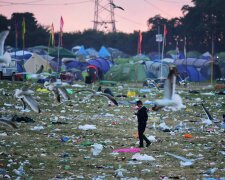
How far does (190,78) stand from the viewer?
51031mm

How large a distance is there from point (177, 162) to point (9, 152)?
3457mm

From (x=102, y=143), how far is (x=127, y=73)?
32.2 meters

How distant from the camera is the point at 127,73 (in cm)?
4759

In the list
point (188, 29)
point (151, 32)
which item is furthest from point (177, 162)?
point (151, 32)

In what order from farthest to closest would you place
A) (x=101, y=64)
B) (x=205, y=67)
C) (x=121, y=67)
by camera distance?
(x=205, y=67) → (x=101, y=64) → (x=121, y=67)

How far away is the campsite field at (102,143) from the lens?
1182cm

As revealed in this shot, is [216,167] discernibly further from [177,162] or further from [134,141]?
[134,141]

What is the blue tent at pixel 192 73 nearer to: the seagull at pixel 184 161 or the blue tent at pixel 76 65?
the blue tent at pixel 76 65

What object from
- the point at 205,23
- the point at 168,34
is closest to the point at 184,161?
the point at 205,23

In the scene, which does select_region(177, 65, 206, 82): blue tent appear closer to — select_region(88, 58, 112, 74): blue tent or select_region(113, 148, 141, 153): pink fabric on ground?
select_region(88, 58, 112, 74): blue tent

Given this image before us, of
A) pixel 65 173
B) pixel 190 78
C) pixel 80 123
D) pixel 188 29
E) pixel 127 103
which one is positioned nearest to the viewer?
pixel 65 173

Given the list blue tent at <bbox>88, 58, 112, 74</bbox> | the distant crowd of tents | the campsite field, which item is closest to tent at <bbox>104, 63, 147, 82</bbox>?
the distant crowd of tents

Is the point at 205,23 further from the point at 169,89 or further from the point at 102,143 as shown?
the point at 169,89

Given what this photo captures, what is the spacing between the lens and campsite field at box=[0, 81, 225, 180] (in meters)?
11.8
